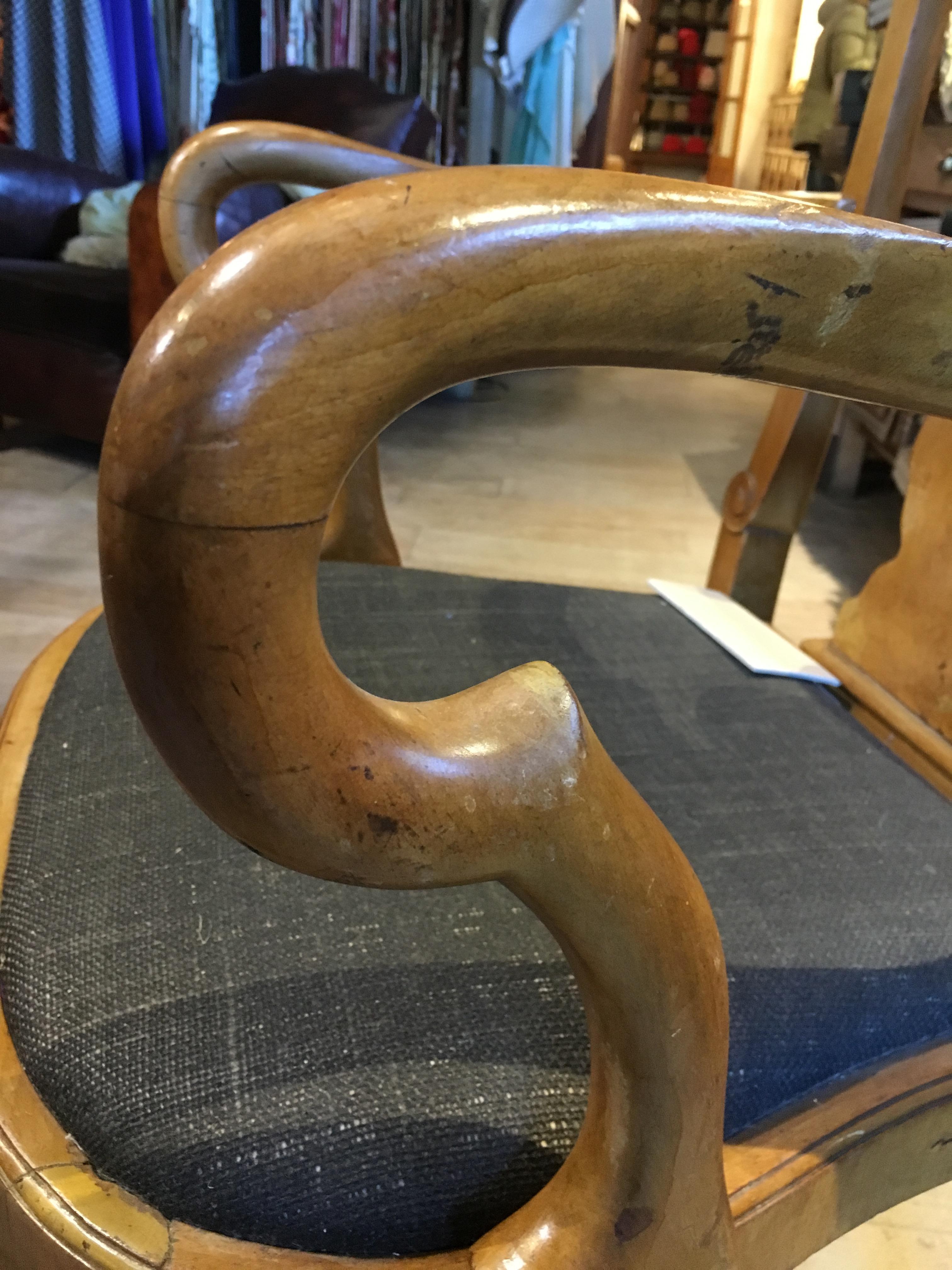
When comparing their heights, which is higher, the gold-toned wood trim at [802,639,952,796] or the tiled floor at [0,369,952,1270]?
the gold-toned wood trim at [802,639,952,796]

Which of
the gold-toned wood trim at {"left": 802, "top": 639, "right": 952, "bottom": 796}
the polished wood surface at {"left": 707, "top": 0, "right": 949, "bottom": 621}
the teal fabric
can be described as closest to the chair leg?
the polished wood surface at {"left": 707, "top": 0, "right": 949, "bottom": 621}

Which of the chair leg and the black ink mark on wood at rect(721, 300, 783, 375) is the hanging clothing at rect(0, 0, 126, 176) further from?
the black ink mark on wood at rect(721, 300, 783, 375)

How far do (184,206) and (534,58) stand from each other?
9.13ft

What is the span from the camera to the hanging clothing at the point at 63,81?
9.43 feet

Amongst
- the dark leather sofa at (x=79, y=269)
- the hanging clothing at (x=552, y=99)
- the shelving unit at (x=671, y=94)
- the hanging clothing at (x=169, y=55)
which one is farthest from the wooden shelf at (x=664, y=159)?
the dark leather sofa at (x=79, y=269)

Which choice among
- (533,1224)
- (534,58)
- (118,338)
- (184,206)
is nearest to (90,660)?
(184,206)

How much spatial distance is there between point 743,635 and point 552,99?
2703mm

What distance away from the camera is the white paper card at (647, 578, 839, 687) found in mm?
669

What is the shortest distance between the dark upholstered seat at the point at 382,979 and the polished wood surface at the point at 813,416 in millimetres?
298

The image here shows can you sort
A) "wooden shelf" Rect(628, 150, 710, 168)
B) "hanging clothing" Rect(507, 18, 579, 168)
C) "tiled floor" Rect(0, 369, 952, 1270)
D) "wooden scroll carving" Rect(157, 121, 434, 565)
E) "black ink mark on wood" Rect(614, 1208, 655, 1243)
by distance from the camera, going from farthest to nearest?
"wooden shelf" Rect(628, 150, 710, 168) → "hanging clothing" Rect(507, 18, 579, 168) → "tiled floor" Rect(0, 369, 952, 1270) → "wooden scroll carving" Rect(157, 121, 434, 565) → "black ink mark on wood" Rect(614, 1208, 655, 1243)

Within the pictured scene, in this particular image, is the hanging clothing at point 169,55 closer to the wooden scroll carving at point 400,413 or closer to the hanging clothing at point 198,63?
the hanging clothing at point 198,63

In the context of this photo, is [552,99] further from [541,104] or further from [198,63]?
[198,63]

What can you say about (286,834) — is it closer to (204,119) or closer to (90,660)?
(90,660)

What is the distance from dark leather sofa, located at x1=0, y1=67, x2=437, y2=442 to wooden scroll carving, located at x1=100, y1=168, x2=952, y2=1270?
1786 millimetres
